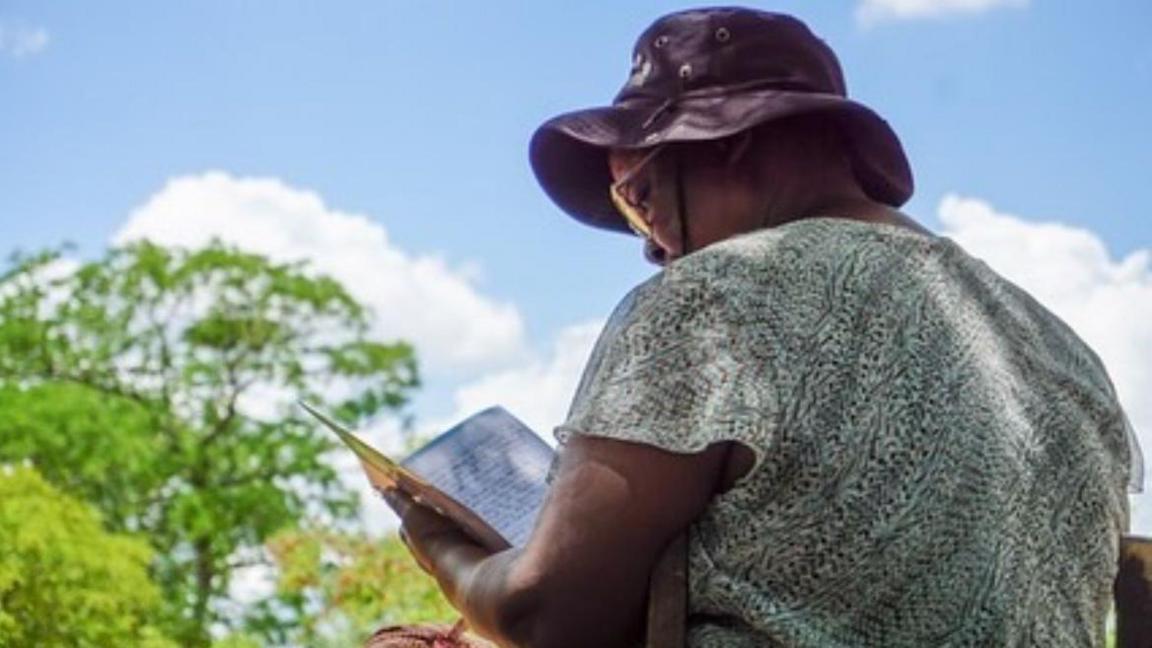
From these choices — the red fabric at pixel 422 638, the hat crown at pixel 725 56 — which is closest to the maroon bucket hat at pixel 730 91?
the hat crown at pixel 725 56

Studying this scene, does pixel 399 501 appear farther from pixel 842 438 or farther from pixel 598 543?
pixel 842 438

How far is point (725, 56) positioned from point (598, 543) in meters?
0.54

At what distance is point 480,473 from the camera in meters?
1.88

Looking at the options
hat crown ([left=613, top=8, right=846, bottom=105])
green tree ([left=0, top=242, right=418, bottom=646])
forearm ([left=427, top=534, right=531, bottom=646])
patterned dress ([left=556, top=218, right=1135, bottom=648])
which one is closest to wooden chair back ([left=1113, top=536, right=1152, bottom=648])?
patterned dress ([left=556, top=218, right=1135, bottom=648])

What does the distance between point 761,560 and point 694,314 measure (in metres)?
0.21

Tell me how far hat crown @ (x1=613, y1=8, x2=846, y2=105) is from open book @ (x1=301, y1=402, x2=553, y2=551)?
0.35m

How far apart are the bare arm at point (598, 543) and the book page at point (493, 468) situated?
0.17 metres

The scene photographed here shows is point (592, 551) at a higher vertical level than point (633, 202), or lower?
lower

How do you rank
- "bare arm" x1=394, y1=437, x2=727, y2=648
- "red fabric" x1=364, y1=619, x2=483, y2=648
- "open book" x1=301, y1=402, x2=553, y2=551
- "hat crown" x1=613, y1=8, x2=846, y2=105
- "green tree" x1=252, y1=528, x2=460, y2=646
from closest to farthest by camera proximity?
"bare arm" x1=394, y1=437, x2=727, y2=648
"open book" x1=301, y1=402, x2=553, y2=551
"hat crown" x1=613, y1=8, x2=846, y2=105
"red fabric" x1=364, y1=619, x2=483, y2=648
"green tree" x1=252, y1=528, x2=460, y2=646

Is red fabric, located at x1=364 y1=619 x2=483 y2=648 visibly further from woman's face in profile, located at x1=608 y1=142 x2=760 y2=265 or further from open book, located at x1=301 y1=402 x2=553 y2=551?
woman's face in profile, located at x1=608 y1=142 x2=760 y2=265

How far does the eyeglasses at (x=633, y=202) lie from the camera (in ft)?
6.29

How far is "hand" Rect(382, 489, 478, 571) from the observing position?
70.6 inches

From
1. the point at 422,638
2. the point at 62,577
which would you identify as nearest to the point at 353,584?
the point at 62,577

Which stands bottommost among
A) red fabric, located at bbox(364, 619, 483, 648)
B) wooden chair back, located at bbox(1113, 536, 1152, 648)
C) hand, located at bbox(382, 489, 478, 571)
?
wooden chair back, located at bbox(1113, 536, 1152, 648)
